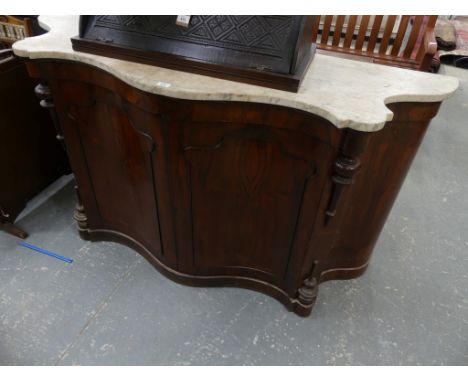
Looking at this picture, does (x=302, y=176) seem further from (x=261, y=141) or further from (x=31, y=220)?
(x=31, y=220)

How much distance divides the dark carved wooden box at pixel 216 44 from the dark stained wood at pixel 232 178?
9cm

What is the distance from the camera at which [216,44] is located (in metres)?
1.05

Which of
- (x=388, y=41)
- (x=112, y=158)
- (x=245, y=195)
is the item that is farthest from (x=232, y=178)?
(x=388, y=41)

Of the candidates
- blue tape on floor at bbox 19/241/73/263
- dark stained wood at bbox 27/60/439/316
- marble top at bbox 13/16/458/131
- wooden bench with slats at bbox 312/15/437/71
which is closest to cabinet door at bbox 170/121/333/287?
dark stained wood at bbox 27/60/439/316

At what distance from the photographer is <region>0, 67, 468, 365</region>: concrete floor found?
1.38 m

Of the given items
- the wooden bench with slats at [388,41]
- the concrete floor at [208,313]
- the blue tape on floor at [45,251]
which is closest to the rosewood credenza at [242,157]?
the concrete floor at [208,313]

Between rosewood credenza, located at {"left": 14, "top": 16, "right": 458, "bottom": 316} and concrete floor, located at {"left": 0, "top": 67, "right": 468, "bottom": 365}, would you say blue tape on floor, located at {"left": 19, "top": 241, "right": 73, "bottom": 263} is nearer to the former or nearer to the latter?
concrete floor, located at {"left": 0, "top": 67, "right": 468, "bottom": 365}

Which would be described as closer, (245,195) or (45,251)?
(245,195)

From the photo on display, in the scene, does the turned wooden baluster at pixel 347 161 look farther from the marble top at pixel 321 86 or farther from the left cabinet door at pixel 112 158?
the left cabinet door at pixel 112 158

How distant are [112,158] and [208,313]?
2.58 feet

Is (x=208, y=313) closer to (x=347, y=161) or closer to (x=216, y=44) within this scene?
(x=347, y=161)

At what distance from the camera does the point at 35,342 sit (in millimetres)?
1386

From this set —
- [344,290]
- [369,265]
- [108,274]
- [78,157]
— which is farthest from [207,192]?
[369,265]

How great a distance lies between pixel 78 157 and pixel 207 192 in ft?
2.09
